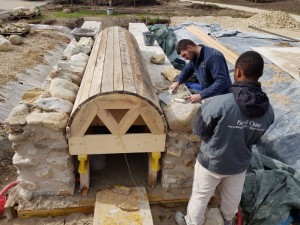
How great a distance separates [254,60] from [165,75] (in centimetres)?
300

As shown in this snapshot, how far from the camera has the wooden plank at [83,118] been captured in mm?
3498

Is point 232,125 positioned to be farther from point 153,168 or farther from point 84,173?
point 84,173

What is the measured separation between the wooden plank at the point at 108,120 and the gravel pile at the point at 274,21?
14.7 meters

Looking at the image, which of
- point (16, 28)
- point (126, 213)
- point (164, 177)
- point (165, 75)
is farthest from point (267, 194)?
point (16, 28)

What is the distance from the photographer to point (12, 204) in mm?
3768

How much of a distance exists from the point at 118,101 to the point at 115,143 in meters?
0.55

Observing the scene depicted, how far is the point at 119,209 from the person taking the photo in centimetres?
362

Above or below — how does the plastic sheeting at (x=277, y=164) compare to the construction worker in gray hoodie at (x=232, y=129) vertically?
below

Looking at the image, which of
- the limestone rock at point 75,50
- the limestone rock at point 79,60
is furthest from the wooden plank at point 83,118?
the limestone rock at point 75,50

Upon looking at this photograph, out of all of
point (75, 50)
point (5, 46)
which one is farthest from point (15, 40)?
point (75, 50)

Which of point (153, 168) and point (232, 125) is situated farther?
point (153, 168)

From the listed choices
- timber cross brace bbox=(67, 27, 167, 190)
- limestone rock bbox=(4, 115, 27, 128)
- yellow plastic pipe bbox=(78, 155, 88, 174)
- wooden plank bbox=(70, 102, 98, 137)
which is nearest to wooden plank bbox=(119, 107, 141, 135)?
timber cross brace bbox=(67, 27, 167, 190)

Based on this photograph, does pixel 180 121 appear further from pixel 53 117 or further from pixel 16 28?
pixel 16 28

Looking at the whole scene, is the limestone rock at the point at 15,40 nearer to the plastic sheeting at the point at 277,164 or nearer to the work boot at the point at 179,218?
the plastic sheeting at the point at 277,164
